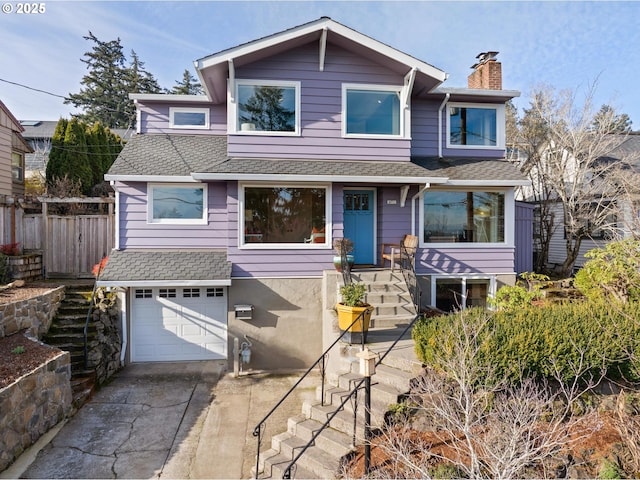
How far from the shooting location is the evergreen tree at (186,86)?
3369cm

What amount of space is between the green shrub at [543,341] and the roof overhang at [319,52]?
6455 millimetres

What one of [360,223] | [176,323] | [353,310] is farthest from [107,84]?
[353,310]

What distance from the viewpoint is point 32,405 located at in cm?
547

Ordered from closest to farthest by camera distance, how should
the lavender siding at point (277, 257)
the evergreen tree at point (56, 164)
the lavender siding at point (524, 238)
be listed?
the lavender siding at point (277, 257), the lavender siding at point (524, 238), the evergreen tree at point (56, 164)

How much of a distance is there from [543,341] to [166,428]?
646 cm

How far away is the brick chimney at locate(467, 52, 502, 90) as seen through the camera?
1061cm

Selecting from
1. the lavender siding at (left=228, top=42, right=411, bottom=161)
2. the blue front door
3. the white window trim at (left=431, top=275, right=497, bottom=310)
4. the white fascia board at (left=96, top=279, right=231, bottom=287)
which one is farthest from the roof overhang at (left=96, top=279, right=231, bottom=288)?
the white window trim at (left=431, top=275, right=497, bottom=310)

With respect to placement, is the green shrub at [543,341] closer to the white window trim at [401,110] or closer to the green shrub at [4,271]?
the white window trim at [401,110]

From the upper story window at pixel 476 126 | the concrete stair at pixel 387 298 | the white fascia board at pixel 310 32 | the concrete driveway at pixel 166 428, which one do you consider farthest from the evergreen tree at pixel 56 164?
the upper story window at pixel 476 126

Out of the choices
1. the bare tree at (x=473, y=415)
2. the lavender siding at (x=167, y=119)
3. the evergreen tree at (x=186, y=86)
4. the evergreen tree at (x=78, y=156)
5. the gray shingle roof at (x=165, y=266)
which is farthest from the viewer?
the evergreen tree at (x=186, y=86)

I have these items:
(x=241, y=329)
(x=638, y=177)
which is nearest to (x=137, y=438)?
(x=241, y=329)

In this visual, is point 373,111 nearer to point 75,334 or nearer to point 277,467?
point 277,467

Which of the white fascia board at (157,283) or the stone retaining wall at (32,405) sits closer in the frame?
the stone retaining wall at (32,405)

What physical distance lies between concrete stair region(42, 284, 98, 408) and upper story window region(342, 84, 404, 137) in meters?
8.15
